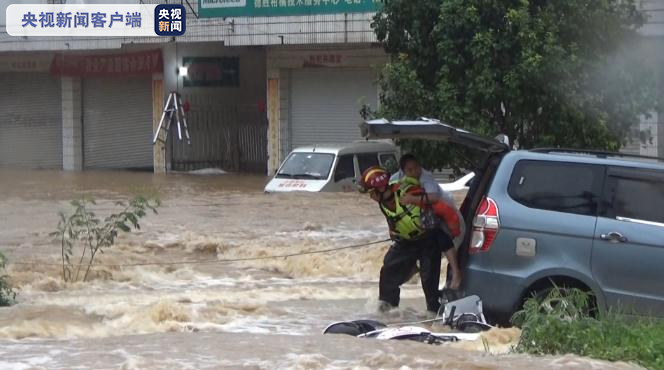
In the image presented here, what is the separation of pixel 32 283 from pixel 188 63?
17872mm

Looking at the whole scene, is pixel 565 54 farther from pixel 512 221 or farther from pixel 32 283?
pixel 32 283

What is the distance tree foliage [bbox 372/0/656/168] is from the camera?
12.1 m

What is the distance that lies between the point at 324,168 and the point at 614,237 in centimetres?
1218

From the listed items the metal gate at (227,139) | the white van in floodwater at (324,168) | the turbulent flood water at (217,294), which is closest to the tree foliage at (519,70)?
the turbulent flood water at (217,294)

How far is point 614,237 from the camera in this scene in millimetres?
Answer: 8391

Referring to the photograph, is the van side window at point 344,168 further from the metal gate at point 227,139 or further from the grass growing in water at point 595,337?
the grass growing in water at point 595,337

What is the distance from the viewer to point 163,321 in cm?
1004

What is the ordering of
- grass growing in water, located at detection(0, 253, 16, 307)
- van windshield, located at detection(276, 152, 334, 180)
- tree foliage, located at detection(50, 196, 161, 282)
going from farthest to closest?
van windshield, located at detection(276, 152, 334, 180)
tree foliage, located at detection(50, 196, 161, 282)
grass growing in water, located at detection(0, 253, 16, 307)

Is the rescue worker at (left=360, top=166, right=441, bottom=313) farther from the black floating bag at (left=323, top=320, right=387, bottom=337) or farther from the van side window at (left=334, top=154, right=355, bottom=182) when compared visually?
the van side window at (left=334, top=154, right=355, bottom=182)

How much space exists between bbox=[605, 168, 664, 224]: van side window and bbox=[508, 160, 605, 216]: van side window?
101mm

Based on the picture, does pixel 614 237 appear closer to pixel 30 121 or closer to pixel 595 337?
pixel 595 337

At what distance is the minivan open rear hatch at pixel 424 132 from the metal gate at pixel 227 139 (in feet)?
72.0

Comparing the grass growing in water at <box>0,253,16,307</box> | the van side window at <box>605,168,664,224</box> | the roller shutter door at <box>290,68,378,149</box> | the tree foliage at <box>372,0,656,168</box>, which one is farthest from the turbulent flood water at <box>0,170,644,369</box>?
the roller shutter door at <box>290,68,378,149</box>

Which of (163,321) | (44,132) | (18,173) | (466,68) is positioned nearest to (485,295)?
(163,321)
